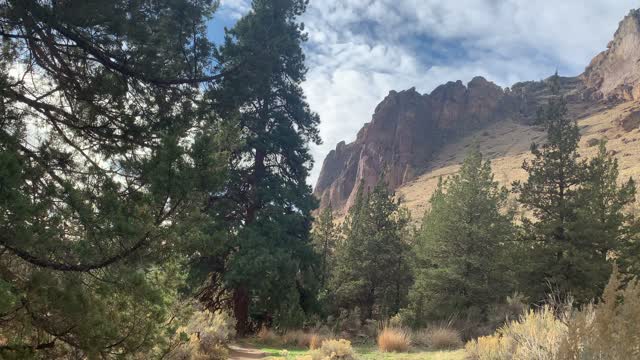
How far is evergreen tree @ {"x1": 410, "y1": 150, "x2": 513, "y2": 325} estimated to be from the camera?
19969 mm

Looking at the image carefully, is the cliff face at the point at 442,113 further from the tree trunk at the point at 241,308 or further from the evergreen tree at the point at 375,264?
the tree trunk at the point at 241,308

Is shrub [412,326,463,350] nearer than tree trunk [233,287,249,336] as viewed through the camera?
Yes

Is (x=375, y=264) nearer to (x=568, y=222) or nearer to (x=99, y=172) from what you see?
(x=568, y=222)

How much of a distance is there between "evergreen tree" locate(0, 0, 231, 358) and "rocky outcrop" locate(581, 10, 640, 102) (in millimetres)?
114204

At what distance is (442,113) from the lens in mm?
131250

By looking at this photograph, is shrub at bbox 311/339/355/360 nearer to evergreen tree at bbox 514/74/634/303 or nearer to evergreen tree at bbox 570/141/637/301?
evergreen tree at bbox 514/74/634/303

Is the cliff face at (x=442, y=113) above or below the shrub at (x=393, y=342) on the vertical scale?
above

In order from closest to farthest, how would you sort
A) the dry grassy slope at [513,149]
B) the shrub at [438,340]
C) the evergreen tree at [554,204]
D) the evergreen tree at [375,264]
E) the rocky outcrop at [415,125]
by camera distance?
1. the shrub at [438,340]
2. the evergreen tree at [554,204]
3. the evergreen tree at [375,264]
4. the dry grassy slope at [513,149]
5. the rocky outcrop at [415,125]

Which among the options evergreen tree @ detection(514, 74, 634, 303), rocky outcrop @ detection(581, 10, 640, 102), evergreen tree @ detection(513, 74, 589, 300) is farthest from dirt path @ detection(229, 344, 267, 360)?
rocky outcrop @ detection(581, 10, 640, 102)

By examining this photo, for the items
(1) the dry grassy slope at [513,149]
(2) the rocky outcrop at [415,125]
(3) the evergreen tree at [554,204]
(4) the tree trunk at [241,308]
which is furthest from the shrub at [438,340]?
(2) the rocky outcrop at [415,125]

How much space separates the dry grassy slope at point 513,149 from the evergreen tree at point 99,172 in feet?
193

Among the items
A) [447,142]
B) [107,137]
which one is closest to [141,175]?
[107,137]

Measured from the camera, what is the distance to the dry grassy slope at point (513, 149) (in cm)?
7006

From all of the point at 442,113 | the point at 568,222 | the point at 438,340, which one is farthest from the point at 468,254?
the point at 442,113
